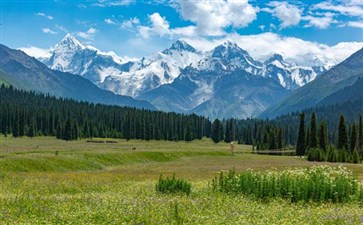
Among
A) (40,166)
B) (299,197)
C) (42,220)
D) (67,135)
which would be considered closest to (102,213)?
(42,220)

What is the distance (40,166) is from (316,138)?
85.1 metres

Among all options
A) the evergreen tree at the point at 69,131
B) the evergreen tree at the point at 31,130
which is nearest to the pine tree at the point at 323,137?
the evergreen tree at the point at 69,131

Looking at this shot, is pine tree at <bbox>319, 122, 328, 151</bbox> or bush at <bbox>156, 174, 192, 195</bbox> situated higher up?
pine tree at <bbox>319, 122, 328, 151</bbox>

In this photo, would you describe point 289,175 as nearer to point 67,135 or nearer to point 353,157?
point 353,157

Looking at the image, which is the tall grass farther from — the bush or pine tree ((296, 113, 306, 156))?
pine tree ((296, 113, 306, 156))

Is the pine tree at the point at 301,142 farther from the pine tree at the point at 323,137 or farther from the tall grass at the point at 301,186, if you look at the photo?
the tall grass at the point at 301,186

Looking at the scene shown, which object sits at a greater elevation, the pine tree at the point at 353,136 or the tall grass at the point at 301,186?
the pine tree at the point at 353,136

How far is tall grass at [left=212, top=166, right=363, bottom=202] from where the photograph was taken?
93.5ft

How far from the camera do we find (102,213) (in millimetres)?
19922

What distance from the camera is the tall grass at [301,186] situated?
28.5m

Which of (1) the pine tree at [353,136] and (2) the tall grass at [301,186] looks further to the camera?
(1) the pine tree at [353,136]

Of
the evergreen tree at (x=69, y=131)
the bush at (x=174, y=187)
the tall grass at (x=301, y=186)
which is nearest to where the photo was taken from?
the tall grass at (x=301, y=186)

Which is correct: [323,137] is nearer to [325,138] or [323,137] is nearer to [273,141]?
[325,138]

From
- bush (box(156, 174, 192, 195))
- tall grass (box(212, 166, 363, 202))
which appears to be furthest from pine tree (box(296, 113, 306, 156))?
bush (box(156, 174, 192, 195))
